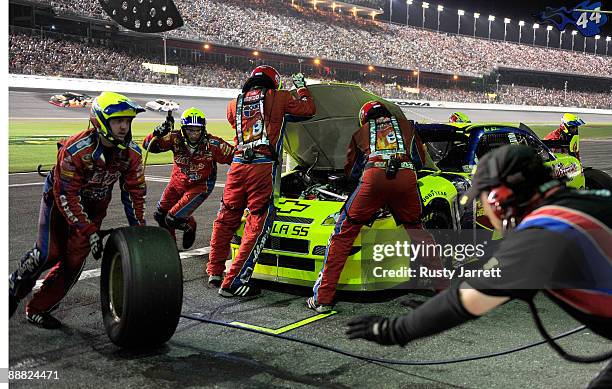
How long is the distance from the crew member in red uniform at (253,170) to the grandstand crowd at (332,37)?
25.4 m

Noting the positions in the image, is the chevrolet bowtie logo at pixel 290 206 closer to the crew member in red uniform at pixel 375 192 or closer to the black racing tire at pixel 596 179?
the crew member in red uniform at pixel 375 192

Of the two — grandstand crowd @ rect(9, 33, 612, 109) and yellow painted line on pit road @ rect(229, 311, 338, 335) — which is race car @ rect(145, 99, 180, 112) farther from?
yellow painted line on pit road @ rect(229, 311, 338, 335)

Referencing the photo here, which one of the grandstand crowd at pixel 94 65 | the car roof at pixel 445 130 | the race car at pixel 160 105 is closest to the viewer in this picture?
the car roof at pixel 445 130

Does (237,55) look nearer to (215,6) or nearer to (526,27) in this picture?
(215,6)

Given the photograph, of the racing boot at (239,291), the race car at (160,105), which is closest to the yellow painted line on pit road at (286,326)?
the racing boot at (239,291)

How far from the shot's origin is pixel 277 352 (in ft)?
14.8

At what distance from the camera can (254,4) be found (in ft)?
125

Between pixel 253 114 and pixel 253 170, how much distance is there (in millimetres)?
545

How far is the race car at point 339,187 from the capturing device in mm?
5855

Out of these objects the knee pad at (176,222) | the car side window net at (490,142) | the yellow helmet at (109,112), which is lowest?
the knee pad at (176,222)

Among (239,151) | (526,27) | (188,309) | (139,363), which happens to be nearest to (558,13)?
(239,151)

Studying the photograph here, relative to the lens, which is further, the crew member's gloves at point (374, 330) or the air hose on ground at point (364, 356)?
the air hose on ground at point (364, 356)

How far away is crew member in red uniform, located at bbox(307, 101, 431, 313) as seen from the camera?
5.59 meters

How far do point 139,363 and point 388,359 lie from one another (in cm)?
166
